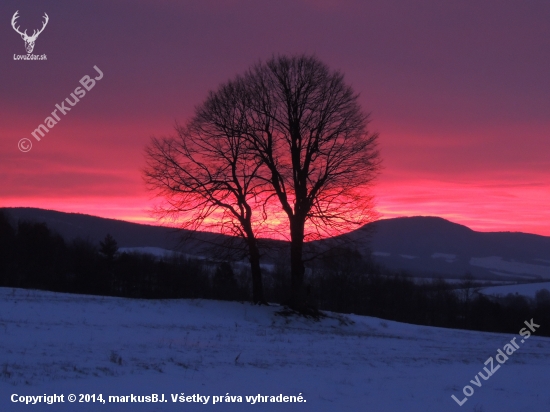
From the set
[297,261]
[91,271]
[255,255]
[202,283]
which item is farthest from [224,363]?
[202,283]

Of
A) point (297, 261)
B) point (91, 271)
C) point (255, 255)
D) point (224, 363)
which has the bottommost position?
point (224, 363)

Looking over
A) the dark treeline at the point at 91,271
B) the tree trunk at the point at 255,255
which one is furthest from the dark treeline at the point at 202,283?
the tree trunk at the point at 255,255

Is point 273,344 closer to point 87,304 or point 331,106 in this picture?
point 87,304

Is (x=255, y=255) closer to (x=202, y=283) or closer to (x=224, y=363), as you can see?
(x=224, y=363)

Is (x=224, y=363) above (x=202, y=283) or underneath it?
underneath

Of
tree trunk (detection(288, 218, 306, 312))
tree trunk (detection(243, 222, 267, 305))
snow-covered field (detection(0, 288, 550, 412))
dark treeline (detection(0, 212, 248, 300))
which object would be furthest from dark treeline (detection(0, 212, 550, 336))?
snow-covered field (detection(0, 288, 550, 412))

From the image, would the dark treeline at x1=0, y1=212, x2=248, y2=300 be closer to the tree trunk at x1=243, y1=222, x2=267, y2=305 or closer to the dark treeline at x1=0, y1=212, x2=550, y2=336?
the dark treeline at x1=0, y1=212, x2=550, y2=336

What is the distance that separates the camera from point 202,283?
84.5m

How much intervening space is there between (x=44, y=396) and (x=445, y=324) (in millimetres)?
72647

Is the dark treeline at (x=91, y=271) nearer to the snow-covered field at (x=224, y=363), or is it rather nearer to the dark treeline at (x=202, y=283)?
the dark treeline at (x=202, y=283)

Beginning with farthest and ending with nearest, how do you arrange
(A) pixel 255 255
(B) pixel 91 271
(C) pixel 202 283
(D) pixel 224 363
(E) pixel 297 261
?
(C) pixel 202 283
(B) pixel 91 271
(A) pixel 255 255
(E) pixel 297 261
(D) pixel 224 363

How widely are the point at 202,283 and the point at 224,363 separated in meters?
71.6

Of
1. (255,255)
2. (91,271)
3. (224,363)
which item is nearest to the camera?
(224,363)

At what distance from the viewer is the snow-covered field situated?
11.1 meters
